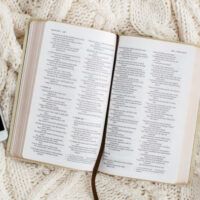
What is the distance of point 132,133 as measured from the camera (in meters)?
0.69

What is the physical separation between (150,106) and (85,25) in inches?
7.1

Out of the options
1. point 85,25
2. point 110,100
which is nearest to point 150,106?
point 110,100

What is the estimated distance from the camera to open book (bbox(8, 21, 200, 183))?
685 millimetres

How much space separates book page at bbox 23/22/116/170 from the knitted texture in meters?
0.03

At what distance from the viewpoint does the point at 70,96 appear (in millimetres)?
686

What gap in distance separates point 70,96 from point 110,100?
2.8 inches

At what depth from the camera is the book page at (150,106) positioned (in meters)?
0.69

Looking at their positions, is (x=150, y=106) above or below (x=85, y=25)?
below

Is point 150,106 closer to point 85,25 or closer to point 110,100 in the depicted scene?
point 110,100

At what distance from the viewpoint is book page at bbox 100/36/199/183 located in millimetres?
686

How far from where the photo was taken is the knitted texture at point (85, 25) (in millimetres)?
696

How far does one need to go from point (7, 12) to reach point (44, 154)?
0.26 m

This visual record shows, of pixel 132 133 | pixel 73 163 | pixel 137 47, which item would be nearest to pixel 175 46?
pixel 137 47

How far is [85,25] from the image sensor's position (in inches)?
27.5
